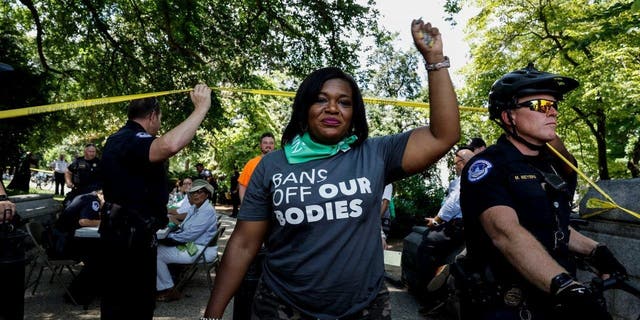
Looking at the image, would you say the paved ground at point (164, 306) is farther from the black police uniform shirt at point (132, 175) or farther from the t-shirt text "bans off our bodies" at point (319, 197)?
the t-shirt text "bans off our bodies" at point (319, 197)

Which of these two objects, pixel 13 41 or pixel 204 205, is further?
pixel 13 41

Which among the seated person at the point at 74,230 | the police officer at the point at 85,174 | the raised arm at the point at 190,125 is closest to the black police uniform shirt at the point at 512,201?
the raised arm at the point at 190,125

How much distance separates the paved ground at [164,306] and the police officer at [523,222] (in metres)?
3.76

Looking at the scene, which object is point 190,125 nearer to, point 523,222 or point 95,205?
point 523,222

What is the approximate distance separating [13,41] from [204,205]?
39.3ft

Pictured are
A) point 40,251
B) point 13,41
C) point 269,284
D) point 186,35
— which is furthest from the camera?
point 13,41

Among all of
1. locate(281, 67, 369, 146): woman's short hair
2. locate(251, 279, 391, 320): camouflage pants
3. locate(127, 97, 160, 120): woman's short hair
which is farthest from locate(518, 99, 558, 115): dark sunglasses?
locate(127, 97, 160, 120): woman's short hair

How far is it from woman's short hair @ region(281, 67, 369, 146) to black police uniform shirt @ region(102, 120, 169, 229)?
151 centimetres

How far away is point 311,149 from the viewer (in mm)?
1963

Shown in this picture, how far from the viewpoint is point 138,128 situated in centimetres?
359

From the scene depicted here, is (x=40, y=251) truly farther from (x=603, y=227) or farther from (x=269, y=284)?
(x=603, y=227)

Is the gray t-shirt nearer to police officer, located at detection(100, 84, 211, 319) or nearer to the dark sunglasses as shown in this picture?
the dark sunglasses

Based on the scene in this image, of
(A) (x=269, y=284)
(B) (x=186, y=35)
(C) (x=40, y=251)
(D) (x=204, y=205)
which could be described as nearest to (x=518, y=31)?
(B) (x=186, y=35)

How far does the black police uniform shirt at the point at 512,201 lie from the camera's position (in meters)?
2.04
